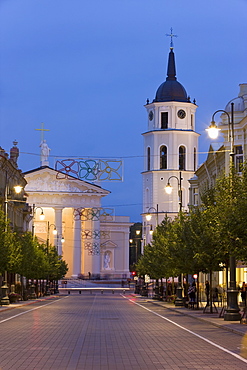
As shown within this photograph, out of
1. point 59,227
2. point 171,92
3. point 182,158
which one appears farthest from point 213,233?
point 171,92

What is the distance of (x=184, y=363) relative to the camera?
1681 cm

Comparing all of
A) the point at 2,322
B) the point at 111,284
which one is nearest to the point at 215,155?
the point at 2,322

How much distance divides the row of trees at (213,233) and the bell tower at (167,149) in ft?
222

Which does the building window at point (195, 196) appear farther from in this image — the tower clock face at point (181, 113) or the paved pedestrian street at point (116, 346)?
the paved pedestrian street at point (116, 346)

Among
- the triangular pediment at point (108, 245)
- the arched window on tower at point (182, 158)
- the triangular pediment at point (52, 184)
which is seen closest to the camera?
the arched window on tower at point (182, 158)

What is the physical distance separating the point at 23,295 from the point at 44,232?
2876 inches

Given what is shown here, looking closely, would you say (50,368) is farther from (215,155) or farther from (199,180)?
(199,180)

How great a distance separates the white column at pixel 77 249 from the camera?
131125 mm

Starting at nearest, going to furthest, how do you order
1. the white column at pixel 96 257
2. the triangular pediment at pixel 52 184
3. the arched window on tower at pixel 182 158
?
the arched window on tower at pixel 182 158 < the triangular pediment at pixel 52 184 < the white column at pixel 96 257

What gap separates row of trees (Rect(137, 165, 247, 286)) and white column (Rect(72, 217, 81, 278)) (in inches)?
2788

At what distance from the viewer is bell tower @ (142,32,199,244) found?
128 metres

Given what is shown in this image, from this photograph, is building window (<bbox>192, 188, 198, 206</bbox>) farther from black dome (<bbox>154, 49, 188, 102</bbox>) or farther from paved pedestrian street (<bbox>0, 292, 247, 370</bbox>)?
paved pedestrian street (<bbox>0, 292, 247, 370</bbox>)

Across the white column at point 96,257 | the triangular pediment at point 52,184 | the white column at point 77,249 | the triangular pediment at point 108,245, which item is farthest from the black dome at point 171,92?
the triangular pediment at point 108,245

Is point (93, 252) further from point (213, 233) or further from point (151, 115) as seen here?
point (213, 233)
